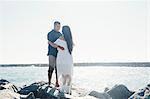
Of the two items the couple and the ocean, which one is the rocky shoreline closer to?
the couple

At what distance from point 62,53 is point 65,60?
19 centimetres

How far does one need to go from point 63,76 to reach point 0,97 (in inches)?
92.1

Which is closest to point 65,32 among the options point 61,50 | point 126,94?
point 61,50

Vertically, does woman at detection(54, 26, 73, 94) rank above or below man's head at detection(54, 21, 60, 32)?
below

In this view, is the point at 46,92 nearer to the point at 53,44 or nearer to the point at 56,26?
the point at 53,44

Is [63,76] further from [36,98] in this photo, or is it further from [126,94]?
[126,94]

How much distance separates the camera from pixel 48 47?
10.5 metres

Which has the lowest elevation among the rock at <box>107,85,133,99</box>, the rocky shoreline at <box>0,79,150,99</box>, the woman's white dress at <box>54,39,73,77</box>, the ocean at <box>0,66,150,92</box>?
the ocean at <box>0,66,150,92</box>

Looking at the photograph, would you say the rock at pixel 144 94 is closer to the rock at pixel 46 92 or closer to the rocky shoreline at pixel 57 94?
the rocky shoreline at pixel 57 94

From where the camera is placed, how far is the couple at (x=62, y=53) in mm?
10023

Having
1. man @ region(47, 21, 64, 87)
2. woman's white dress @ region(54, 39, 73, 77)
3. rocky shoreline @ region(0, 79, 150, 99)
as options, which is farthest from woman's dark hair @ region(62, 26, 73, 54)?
rocky shoreline @ region(0, 79, 150, 99)

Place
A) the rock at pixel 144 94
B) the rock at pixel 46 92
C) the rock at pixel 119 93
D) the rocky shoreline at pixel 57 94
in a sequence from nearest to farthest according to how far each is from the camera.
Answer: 1. the rock at pixel 144 94
2. the rocky shoreline at pixel 57 94
3. the rock at pixel 46 92
4. the rock at pixel 119 93

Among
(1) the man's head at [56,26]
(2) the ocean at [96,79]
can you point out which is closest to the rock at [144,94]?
(1) the man's head at [56,26]

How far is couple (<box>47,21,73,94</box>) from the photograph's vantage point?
10023 mm
